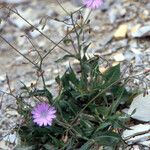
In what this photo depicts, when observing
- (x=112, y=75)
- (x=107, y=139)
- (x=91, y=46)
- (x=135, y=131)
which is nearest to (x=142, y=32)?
(x=91, y=46)

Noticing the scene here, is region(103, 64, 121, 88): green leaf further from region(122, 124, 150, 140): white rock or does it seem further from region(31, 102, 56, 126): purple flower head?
region(31, 102, 56, 126): purple flower head

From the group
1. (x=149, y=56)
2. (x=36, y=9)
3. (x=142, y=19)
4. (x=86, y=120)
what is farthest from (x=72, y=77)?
(x=36, y=9)

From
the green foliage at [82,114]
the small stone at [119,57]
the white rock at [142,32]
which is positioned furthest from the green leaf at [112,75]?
the white rock at [142,32]

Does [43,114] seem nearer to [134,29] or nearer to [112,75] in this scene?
[112,75]

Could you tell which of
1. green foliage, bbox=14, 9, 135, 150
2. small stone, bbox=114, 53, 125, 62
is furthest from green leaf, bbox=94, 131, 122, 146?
small stone, bbox=114, 53, 125, 62

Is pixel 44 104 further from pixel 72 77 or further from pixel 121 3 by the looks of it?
pixel 121 3

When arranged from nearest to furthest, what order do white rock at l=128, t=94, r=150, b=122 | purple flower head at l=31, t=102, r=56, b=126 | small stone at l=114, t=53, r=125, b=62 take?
1. purple flower head at l=31, t=102, r=56, b=126
2. white rock at l=128, t=94, r=150, b=122
3. small stone at l=114, t=53, r=125, b=62

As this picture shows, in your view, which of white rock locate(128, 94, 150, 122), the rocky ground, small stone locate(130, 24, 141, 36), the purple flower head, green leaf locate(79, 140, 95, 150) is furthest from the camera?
small stone locate(130, 24, 141, 36)
